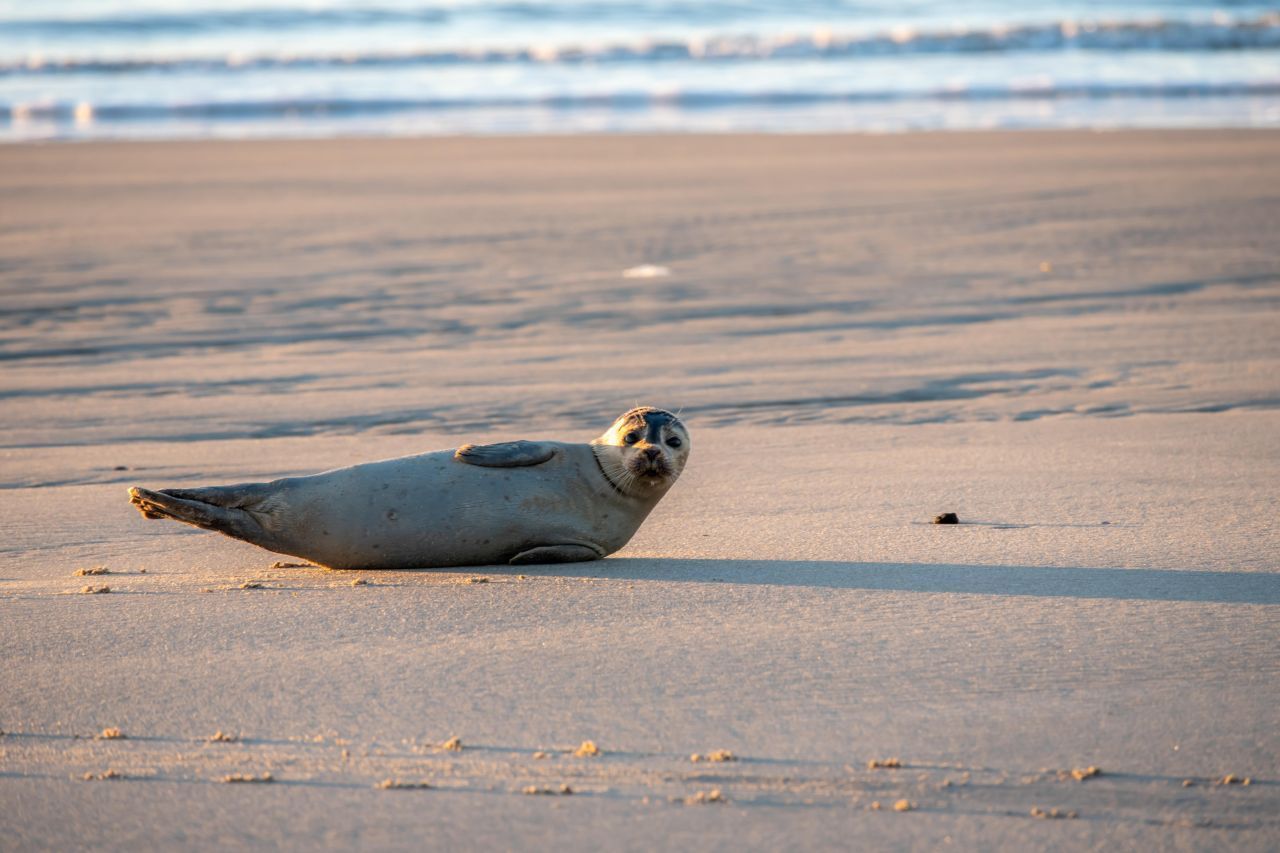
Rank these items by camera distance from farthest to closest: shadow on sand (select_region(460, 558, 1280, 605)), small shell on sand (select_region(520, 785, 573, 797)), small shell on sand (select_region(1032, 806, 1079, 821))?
shadow on sand (select_region(460, 558, 1280, 605)) → small shell on sand (select_region(520, 785, 573, 797)) → small shell on sand (select_region(1032, 806, 1079, 821))

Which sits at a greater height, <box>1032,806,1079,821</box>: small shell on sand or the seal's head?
the seal's head

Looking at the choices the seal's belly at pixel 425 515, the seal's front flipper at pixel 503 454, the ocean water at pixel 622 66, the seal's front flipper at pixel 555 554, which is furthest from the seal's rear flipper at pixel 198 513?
the ocean water at pixel 622 66

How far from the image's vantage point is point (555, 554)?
14.9 ft

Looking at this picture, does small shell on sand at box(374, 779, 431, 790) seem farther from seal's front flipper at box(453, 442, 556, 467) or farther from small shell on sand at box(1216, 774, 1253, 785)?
seal's front flipper at box(453, 442, 556, 467)

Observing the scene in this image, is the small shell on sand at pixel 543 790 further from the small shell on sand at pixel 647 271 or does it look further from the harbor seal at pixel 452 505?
the small shell on sand at pixel 647 271

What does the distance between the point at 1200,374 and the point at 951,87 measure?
48.6 feet

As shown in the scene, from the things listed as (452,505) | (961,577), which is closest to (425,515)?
(452,505)

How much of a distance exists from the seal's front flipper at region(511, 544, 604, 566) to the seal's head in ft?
0.72

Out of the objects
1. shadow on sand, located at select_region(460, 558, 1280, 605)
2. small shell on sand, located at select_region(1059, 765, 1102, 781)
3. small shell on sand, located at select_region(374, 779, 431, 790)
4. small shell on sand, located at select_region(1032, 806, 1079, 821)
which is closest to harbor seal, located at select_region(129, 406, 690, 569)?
shadow on sand, located at select_region(460, 558, 1280, 605)

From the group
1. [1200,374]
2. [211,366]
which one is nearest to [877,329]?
[1200,374]

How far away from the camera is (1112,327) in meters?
8.13

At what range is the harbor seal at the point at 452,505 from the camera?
4.48 m

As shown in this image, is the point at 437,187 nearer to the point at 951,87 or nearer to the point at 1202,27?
the point at 951,87

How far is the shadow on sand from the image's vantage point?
13.6ft
